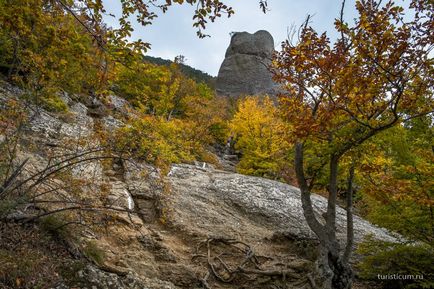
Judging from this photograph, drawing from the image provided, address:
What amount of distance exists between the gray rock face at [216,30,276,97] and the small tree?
33171 mm

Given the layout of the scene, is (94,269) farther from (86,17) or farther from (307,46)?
(307,46)

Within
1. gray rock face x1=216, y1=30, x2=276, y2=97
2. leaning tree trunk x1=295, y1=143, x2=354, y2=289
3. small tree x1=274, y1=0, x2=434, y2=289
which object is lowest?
leaning tree trunk x1=295, y1=143, x2=354, y2=289

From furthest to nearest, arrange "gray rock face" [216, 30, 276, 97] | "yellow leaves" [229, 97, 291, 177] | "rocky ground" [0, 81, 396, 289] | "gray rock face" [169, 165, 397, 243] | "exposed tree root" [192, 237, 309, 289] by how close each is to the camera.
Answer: "gray rock face" [216, 30, 276, 97] < "yellow leaves" [229, 97, 291, 177] < "gray rock face" [169, 165, 397, 243] < "exposed tree root" [192, 237, 309, 289] < "rocky ground" [0, 81, 396, 289]

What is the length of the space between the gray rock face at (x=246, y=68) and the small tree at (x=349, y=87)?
33.2m

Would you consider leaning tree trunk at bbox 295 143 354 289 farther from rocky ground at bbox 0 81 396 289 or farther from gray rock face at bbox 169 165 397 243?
gray rock face at bbox 169 165 397 243

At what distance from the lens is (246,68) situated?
42.9m

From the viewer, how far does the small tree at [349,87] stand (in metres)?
5.09

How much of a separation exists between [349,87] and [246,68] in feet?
126

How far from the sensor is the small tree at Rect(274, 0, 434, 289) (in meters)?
5.09

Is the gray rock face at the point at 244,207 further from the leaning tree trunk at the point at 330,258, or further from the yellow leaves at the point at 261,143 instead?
the yellow leaves at the point at 261,143

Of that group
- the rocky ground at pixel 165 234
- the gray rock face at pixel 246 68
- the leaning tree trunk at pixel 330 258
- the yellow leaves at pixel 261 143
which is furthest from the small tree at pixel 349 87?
the gray rock face at pixel 246 68

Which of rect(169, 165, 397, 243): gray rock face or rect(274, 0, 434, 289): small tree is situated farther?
rect(169, 165, 397, 243): gray rock face

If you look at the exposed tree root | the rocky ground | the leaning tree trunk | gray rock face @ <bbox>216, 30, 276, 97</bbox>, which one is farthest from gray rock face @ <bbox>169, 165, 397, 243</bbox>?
gray rock face @ <bbox>216, 30, 276, 97</bbox>

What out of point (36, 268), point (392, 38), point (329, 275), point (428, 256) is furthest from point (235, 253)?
point (392, 38)
